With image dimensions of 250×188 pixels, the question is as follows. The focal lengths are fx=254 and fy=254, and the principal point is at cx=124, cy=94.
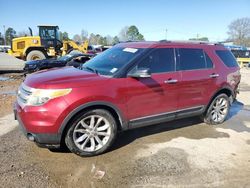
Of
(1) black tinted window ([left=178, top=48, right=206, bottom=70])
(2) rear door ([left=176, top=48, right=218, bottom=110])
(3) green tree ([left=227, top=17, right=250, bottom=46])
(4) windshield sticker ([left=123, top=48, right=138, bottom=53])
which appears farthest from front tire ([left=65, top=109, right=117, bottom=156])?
(3) green tree ([left=227, top=17, right=250, bottom=46])

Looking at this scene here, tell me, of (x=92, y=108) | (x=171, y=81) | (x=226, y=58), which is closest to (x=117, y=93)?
(x=92, y=108)

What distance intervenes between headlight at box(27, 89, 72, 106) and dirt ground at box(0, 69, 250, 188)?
96 centimetres

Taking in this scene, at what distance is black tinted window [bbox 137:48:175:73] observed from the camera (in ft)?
14.8

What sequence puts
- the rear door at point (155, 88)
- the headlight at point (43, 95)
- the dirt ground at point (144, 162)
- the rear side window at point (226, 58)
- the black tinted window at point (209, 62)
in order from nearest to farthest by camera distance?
the dirt ground at point (144, 162) → the headlight at point (43, 95) → the rear door at point (155, 88) → the black tinted window at point (209, 62) → the rear side window at point (226, 58)

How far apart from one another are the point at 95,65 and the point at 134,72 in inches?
36.6

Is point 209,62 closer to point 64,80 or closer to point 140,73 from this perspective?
point 140,73

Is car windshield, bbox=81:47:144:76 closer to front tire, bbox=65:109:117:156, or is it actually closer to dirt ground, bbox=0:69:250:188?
front tire, bbox=65:109:117:156

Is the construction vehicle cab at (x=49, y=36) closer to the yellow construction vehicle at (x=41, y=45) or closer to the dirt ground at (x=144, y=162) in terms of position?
the yellow construction vehicle at (x=41, y=45)

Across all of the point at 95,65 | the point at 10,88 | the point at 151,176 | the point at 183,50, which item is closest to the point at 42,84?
the point at 95,65

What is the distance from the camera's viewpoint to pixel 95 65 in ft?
15.8

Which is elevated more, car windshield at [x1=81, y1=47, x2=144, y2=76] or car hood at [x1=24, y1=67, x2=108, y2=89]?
car windshield at [x1=81, y1=47, x2=144, y2=76]

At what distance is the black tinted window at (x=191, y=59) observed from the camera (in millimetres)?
4961

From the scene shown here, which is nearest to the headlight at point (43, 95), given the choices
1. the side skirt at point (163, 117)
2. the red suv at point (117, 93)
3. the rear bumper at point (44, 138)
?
the red suv at point (117, 93)

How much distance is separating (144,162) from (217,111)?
2.78 metres
